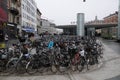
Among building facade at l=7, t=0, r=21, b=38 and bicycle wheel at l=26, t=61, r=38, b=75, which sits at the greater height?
building facade at l=7, t=0, r=21, b=38

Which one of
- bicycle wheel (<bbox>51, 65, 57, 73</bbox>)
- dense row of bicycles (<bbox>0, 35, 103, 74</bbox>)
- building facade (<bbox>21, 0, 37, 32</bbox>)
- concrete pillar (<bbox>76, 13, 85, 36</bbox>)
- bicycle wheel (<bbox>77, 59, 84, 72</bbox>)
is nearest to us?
dense row of bicycles (<bbox>0, 35, 103, 74</bbox>)

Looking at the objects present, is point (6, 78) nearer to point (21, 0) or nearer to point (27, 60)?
point (27, 60)

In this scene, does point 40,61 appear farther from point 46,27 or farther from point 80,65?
point 46,27

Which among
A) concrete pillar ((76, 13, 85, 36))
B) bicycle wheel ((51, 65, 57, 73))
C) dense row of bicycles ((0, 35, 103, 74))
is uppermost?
concrete pillar ((76, 13, 85, 36))

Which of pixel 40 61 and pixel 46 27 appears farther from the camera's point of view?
pixel 46 27

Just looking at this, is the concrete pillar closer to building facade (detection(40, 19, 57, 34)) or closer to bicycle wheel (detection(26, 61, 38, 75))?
bicycle wheel (detection(26, 61, 38, 75))

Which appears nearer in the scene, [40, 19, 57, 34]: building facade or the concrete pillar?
the concrete pillar

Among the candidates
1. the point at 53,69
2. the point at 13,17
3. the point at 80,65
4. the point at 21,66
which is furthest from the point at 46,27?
the point at 21,66

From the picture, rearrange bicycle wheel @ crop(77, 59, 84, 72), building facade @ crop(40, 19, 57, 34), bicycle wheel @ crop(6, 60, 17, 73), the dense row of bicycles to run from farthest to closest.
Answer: building facade @ crop(40, 19, 57, 34), bicycle wheel @ crop(77, 59, 84, 72), bicycle wheel @ crop(6, 60, 17, 73), the dense row of bicycles

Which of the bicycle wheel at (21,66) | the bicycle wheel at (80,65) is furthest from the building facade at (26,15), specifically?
the bicycle wheel at (21,66)

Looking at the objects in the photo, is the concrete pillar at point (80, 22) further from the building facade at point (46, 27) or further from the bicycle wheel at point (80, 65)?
the building facade at point (46, 27)

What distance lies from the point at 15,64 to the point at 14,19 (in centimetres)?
3740

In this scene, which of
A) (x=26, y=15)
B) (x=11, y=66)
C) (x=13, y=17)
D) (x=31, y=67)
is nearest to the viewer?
(x=31, y=67)

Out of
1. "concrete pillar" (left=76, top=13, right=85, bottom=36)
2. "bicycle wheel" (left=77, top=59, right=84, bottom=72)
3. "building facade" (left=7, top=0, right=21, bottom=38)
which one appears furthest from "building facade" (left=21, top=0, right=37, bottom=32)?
"bicycle wheel" (left=77, top=59, right=84, bottom=72)
